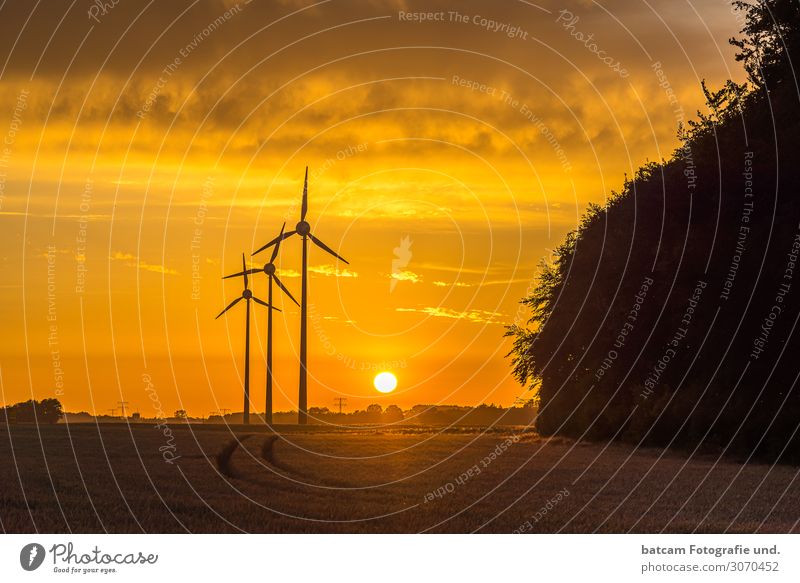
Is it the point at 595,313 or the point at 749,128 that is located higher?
the point at 749,128

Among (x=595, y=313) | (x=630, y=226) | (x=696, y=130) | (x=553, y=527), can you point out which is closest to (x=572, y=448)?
(x=595, y=313)

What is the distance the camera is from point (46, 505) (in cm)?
4272

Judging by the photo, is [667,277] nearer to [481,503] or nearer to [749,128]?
[749,128]
